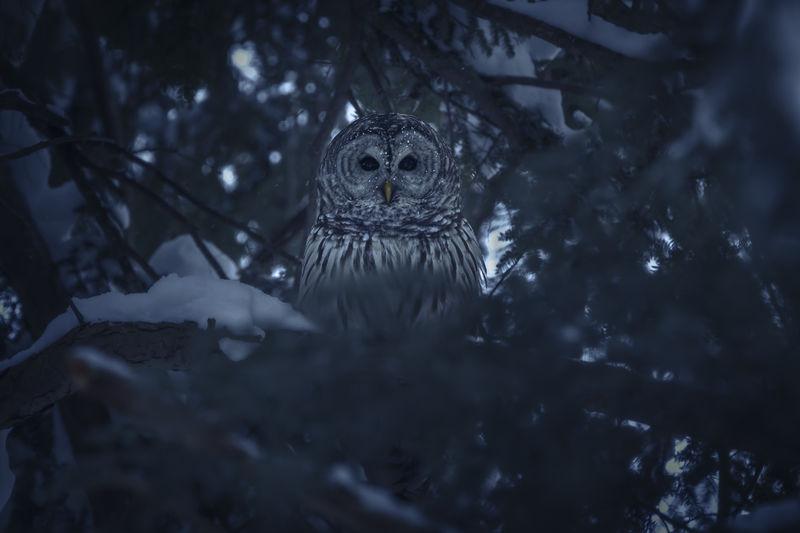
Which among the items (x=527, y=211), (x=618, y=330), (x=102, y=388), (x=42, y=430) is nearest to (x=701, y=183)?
(x=527, y=211)

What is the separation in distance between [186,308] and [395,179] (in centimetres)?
156

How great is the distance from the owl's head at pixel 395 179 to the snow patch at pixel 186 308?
3.81ft

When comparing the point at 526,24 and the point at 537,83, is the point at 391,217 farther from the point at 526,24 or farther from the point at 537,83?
the point at 526,24

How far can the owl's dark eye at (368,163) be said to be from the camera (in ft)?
12.5

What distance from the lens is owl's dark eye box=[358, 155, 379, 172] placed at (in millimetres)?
3796

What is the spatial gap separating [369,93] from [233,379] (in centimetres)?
283

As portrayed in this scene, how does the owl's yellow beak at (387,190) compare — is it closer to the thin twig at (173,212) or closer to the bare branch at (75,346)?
the thin twig at (173,212)

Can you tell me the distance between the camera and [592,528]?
5.46 feet

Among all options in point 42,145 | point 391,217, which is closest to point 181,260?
point 42,145

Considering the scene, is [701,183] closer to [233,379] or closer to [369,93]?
[233,379]

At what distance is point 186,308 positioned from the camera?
2.57 m

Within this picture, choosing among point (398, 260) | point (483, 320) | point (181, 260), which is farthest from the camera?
point (181, 260)

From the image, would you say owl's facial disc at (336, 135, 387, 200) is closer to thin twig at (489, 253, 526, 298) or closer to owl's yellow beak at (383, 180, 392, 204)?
owl's yellow beak at (383, 180, 392, 204)

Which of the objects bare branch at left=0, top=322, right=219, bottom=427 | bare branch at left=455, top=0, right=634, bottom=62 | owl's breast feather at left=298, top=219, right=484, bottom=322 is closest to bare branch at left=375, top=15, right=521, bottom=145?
A: bare branch at left=455, top=0, right=634, bottom=62
